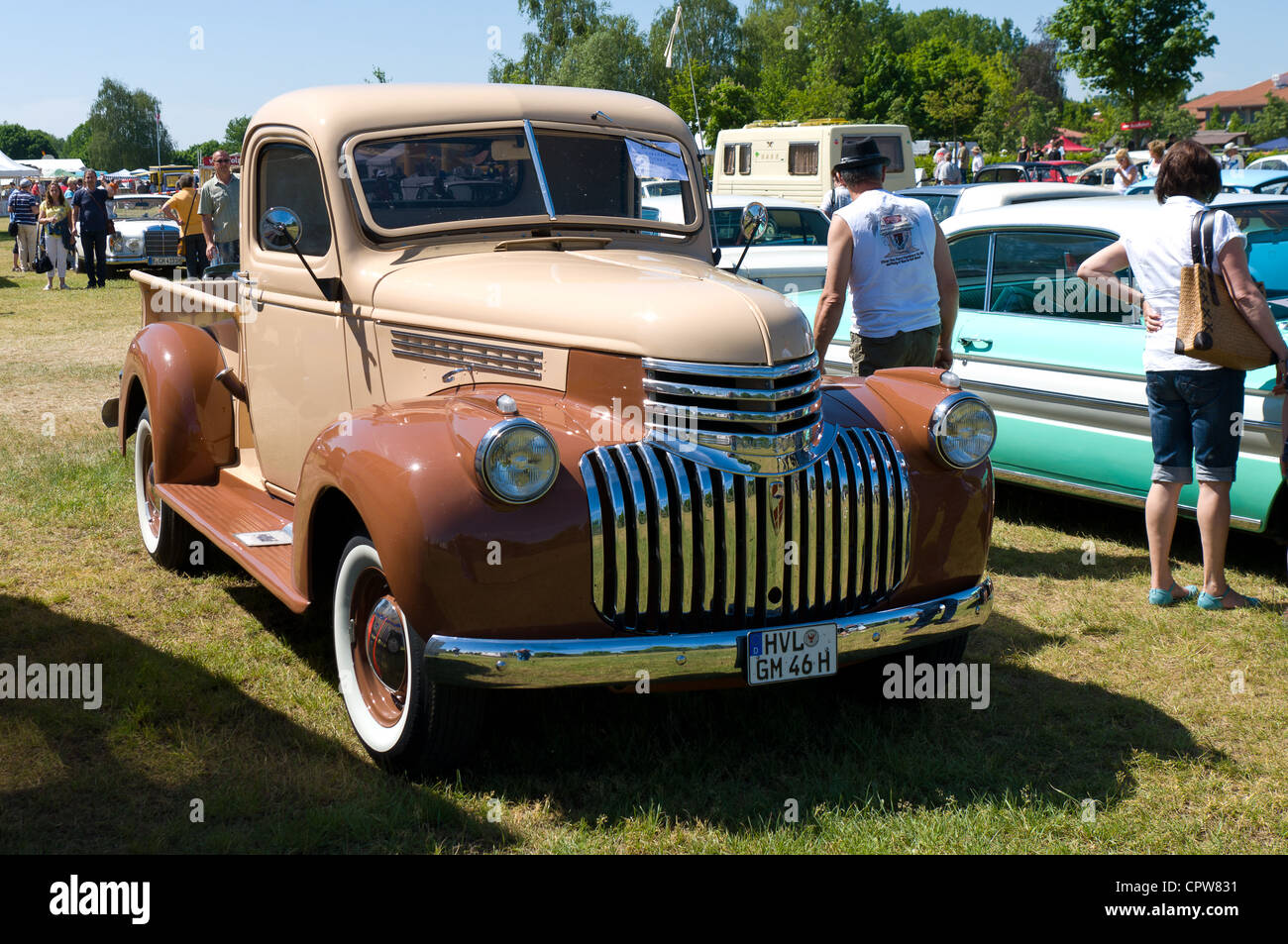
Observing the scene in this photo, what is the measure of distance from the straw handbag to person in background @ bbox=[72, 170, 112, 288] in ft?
66.2

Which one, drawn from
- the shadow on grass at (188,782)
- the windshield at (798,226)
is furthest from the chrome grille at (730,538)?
the windshield at (798,226)

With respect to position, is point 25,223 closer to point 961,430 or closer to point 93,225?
point 93,225

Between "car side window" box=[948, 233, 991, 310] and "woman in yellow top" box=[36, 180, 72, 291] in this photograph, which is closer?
"car side window" box=[948, 233, 991, 310]

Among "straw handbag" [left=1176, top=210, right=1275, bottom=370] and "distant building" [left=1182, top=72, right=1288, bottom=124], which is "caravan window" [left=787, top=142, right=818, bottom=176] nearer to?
"straw handbag" [left=1176, top=210, right=1275, bottom=370]

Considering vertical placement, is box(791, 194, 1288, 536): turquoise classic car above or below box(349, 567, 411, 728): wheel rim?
above

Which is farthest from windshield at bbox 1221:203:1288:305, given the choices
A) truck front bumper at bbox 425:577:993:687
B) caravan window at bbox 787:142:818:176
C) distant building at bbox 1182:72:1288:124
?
distant building at bbox 1182:72:1288:124

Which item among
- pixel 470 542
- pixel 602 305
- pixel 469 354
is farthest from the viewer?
pixel 469 354

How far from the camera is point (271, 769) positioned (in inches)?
152

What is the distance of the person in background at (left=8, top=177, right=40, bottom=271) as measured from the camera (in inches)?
1003

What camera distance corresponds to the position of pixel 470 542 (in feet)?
10.8

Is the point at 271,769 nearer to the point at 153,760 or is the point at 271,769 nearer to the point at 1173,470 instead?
the point at 153,760

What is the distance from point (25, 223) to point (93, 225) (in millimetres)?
5419

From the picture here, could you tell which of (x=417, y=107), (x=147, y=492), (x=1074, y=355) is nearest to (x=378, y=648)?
(x=417, y=107)
